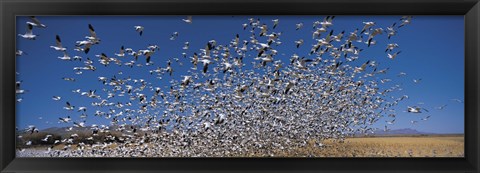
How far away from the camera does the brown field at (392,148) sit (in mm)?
3303

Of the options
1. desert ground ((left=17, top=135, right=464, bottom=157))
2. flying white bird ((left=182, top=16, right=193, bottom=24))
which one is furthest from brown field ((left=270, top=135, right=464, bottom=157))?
flying white bird ((left=182, top=16, right=193, bottom=24))

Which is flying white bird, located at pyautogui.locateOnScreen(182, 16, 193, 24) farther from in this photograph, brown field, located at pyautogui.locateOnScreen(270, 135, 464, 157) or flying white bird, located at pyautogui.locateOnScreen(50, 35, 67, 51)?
brown field, located at pyautogui.locateOnScreen(270, 135, 464, 157)

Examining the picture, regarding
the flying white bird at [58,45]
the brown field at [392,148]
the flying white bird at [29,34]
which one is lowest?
the brown field at [392,148]

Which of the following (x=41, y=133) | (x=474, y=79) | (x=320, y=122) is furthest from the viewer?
(x=320, y=122)

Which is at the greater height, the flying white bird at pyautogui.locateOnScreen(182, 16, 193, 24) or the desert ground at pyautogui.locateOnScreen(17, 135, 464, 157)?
the flying white bird at pyautogui.locateOnScreen(182, 16, 193, 24)

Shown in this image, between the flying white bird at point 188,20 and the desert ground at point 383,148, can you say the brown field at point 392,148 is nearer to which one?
the desert ground at point 383,148

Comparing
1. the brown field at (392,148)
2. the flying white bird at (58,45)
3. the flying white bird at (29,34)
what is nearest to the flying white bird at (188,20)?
the flying white bird at (58,45)

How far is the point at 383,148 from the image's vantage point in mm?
3482

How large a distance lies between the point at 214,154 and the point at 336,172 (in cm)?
92

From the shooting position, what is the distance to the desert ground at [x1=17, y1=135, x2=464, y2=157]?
329 cm
